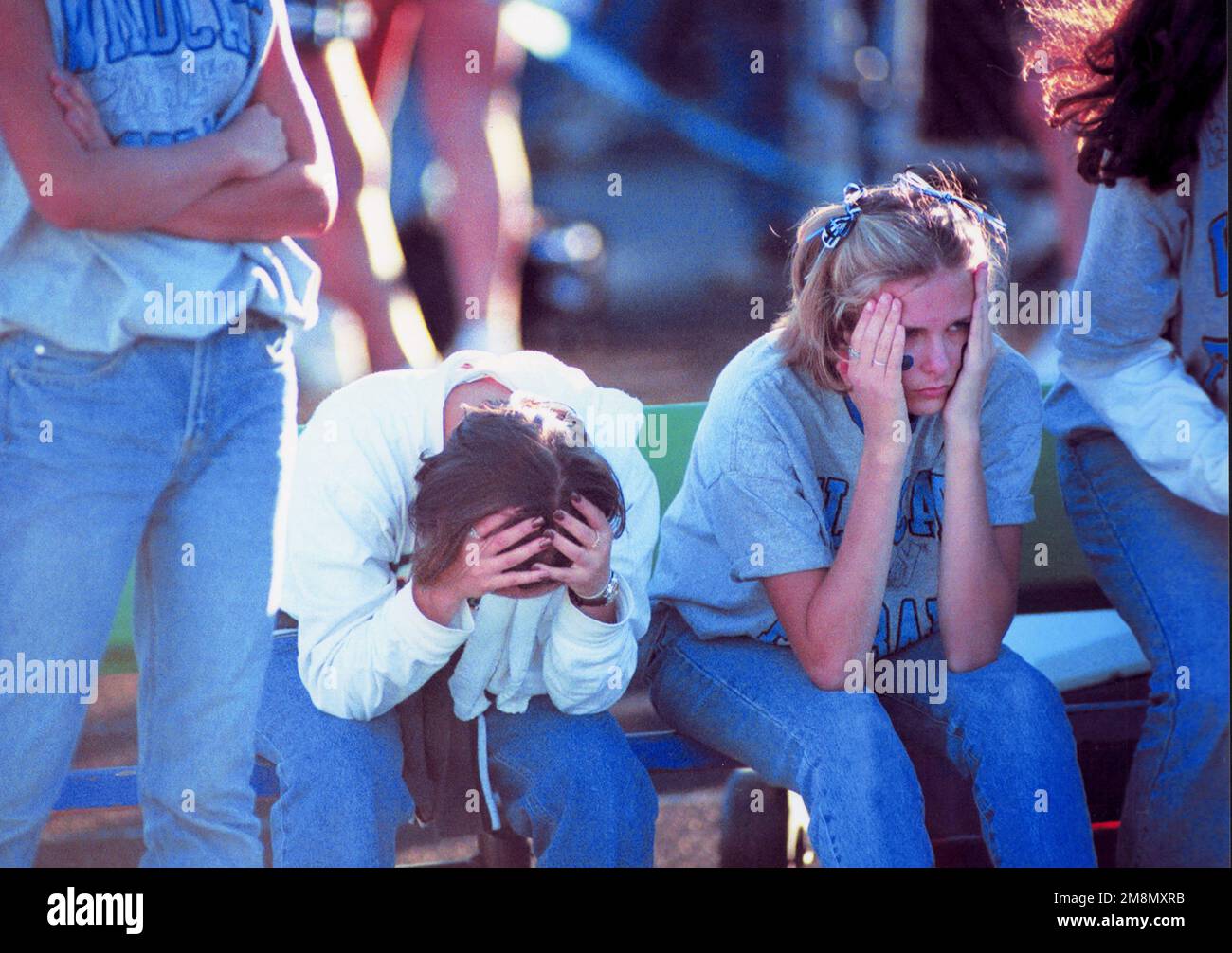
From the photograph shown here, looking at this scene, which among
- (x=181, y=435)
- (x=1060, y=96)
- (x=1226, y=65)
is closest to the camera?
(x=181, y=435)

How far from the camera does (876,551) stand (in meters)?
2.15

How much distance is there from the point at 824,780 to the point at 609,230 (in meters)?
0.91

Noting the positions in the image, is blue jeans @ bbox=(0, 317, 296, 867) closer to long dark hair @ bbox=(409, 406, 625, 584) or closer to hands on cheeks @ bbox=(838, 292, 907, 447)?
long dark hair @ bbox=(409, 406, 625, 584)

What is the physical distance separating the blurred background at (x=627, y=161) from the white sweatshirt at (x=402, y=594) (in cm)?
13

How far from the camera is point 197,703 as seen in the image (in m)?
2.17

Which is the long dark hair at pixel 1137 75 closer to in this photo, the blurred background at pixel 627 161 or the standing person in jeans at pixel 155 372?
the blurred background at pixel 627 161

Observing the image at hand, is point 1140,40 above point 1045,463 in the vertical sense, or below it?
above

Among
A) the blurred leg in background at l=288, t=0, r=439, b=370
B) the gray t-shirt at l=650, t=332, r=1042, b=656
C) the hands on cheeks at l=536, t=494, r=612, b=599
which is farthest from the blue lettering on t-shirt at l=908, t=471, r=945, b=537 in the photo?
the blurred leg in background at l=288, t=0, r=439, b=370

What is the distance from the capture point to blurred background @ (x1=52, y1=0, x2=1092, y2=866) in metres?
2.35

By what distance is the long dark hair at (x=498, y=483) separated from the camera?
6.86ft

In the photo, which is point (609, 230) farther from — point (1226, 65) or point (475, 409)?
point (1226, 65)

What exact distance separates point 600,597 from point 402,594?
11.0 inches
